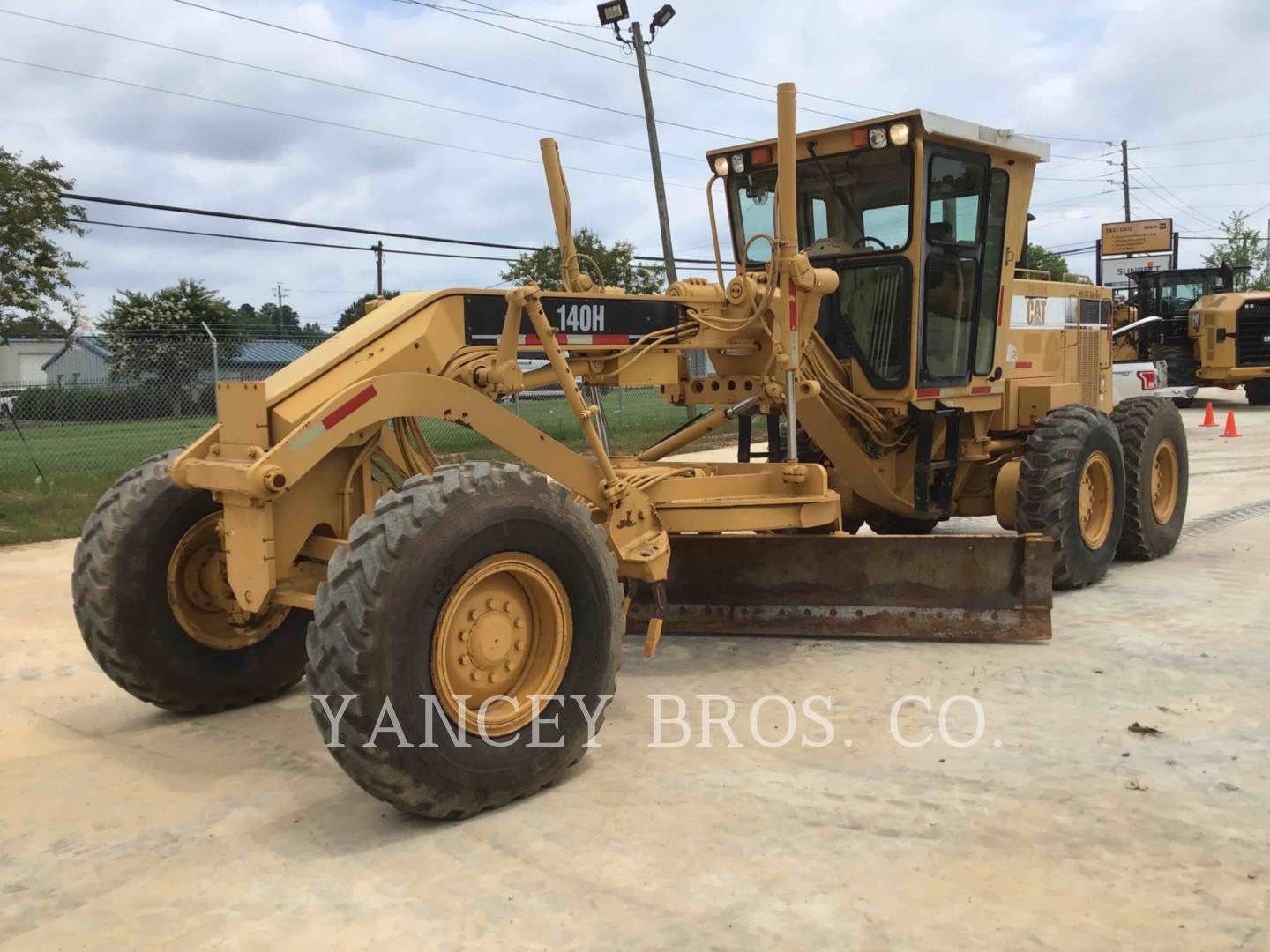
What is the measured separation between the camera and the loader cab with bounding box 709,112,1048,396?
696 centimetres

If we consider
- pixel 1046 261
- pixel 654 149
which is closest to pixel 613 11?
pixel 654 149

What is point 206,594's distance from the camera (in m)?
5.11

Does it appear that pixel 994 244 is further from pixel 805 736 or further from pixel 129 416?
pixel 129 416

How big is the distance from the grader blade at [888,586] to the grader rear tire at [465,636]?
189 cm

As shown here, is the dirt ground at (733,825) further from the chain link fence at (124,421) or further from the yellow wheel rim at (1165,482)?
the chain link fence at (124,421)

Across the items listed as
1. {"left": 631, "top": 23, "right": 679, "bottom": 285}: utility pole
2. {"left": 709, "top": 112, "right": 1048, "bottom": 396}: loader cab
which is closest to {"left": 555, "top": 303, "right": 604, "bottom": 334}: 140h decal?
{"left": 709, "top": 112, "right": 1048, "bottom": 396}: loader cab

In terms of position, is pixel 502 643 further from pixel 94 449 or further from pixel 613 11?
pixel 613 11

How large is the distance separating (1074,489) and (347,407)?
4788mm

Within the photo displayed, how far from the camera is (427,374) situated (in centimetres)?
457

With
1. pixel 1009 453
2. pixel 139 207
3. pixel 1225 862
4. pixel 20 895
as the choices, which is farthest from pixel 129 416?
pixel 1225 862

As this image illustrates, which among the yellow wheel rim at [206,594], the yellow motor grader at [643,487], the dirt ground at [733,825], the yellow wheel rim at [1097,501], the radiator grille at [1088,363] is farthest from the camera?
the radiator grille at [1088,363]

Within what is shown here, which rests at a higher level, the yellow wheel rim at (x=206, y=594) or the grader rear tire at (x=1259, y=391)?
the grader rear tire at (x=1259, y=391)

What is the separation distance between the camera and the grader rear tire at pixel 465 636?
3.75 m

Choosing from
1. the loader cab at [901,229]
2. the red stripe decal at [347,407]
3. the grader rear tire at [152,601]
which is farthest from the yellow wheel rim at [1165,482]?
the grader rear tire at [152,601]
